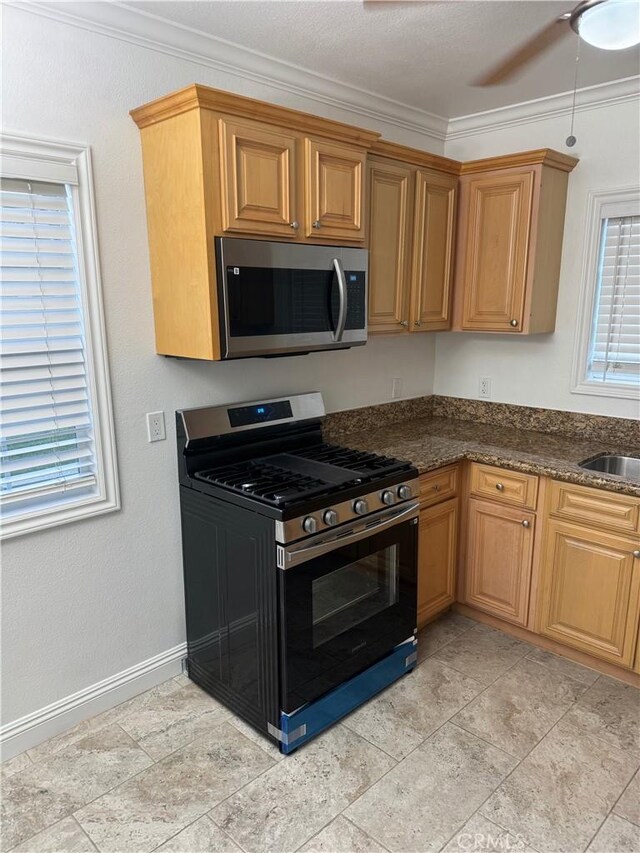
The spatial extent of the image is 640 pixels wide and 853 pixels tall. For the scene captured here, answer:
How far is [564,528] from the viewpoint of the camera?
102 inches

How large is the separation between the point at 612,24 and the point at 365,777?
102 inches

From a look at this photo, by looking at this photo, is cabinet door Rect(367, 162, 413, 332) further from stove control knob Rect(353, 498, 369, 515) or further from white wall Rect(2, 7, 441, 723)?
stove control knob Rect(353, 498, 369, 515)

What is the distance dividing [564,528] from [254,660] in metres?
1.44

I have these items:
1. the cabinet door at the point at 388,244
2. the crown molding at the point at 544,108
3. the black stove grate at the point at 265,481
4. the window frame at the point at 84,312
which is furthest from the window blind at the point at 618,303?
the window frame at the point at 84,312

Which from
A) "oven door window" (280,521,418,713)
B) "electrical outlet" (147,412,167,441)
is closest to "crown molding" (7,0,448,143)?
"electrical outlet" (147,412,167,441)

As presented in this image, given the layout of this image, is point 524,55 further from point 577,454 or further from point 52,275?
point 52,275

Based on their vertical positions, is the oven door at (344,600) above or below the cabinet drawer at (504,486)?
below

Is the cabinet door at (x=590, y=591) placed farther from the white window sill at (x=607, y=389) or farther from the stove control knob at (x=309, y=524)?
the stove control knob at (x=309, y=524)

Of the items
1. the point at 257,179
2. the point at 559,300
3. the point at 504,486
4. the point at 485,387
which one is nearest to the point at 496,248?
the point at 559,300

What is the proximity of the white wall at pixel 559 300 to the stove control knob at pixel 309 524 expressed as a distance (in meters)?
1.77

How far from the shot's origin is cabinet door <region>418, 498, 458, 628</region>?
9.07 feet

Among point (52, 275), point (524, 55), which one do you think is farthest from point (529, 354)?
point (52, 275)

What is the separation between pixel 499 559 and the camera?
9.35ft

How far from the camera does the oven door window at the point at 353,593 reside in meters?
2.17
